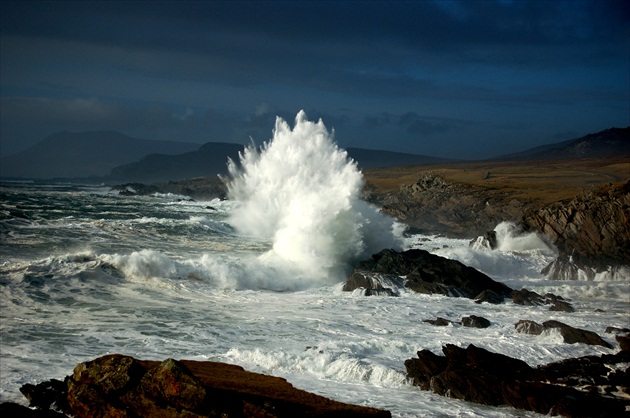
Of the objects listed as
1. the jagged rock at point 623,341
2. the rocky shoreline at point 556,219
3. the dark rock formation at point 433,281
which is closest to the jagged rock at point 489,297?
the dark rock formation at point 433,281

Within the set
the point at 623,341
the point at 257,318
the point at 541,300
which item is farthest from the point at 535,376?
the point at 541,300

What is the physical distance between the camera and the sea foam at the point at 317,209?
26.3 m

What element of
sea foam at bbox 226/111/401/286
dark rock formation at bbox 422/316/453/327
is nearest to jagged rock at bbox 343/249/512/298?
sea foam at bbox 226/111/401/286

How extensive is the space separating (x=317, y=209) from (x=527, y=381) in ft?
56.1

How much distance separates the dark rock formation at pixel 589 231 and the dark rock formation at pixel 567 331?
37.4 feet

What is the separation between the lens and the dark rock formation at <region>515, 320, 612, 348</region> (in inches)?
595

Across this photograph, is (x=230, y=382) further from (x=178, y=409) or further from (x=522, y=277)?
(x=522, y=277)

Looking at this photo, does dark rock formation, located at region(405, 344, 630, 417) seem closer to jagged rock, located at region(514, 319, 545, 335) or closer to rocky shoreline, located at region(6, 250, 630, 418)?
rocky shoreline, located at region(6, 250, 630, 418)

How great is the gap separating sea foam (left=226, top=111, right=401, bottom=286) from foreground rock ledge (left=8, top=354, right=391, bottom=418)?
1606 centimetres

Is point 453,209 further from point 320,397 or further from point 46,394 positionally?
point 46,394

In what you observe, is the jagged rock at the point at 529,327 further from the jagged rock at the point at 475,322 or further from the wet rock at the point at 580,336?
the jagged rock at the point at 475,322

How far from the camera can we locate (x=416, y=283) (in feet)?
71.2

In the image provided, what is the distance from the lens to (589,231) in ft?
96.0

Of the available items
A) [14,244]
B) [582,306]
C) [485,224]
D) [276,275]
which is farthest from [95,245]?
[485,224]
